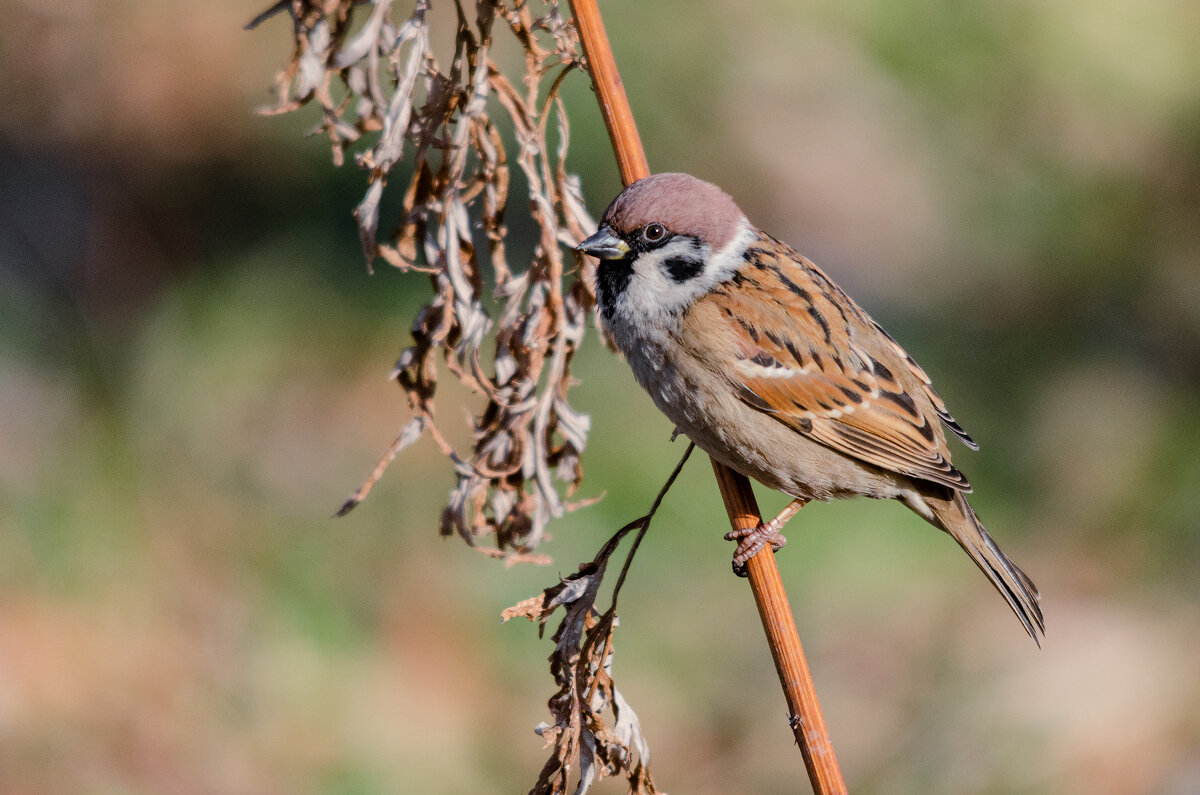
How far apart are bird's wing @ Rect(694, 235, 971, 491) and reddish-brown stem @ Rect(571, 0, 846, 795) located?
67 centimetres

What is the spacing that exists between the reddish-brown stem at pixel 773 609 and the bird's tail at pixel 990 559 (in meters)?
0.88

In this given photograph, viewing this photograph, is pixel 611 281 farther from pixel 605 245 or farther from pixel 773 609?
pixel 773 609

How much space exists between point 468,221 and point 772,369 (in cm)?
85

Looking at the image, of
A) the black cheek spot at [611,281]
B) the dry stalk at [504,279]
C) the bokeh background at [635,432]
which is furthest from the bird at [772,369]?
the bokeh background at [635,432]

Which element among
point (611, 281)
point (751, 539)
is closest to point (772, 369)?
point (611, 281)

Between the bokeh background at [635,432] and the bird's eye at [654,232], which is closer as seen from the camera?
the bird's eye at [654,232]

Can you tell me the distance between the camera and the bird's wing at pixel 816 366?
2.30 meters

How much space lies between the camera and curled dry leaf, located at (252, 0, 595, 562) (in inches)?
62.2

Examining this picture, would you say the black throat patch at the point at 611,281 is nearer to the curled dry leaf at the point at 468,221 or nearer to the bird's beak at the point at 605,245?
the bird's beak at the point at 605,245

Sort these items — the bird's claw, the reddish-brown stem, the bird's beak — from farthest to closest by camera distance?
the bird's beak
the bird's claw
the reddish-brown stem

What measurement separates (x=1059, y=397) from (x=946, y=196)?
3.96ft

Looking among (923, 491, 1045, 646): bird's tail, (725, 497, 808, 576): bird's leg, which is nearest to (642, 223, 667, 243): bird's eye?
(725, 497, 808, 576): bird's leg

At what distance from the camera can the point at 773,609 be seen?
1642 mm

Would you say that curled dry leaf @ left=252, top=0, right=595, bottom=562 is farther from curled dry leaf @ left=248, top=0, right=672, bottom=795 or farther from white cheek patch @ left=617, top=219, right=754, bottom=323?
white cheek patch @ left=617, top=219, right=754, bottom=323
